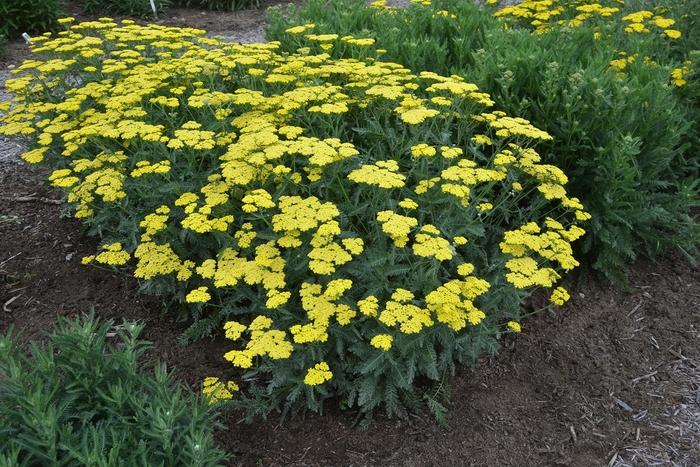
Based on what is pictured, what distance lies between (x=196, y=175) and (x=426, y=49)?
2292 mm

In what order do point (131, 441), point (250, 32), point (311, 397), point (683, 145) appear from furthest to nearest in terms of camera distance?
point (250, 32) < point (683, 145) < point (311, 397) < point (131, 441)

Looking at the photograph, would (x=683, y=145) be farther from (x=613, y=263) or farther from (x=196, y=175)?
(x=196, y=175)

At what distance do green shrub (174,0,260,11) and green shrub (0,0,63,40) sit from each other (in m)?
2.25

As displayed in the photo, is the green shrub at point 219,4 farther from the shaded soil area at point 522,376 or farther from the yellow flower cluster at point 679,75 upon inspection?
the yellow flower cluster at point 679,75

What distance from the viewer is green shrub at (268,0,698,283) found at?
3936mm

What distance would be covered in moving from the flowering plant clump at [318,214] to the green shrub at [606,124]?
0.33m

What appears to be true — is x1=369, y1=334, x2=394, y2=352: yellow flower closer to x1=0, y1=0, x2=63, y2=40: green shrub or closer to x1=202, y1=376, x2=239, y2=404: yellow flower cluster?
x1=202, y1=376, x2=239, y2=404: yellow flower cluster

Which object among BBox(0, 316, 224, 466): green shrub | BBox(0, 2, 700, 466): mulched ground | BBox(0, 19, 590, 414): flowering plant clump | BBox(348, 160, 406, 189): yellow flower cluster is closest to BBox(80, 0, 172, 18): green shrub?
BBox(0, 19, 590, 414): flowering plant clump

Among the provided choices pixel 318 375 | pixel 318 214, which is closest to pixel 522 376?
pixel 318 375

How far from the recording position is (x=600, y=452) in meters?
3.17

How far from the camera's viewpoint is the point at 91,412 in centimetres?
248

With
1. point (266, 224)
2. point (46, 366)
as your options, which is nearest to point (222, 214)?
point (266, 224)

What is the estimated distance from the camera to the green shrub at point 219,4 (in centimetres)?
1027

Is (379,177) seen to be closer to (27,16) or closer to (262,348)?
(262,348)
